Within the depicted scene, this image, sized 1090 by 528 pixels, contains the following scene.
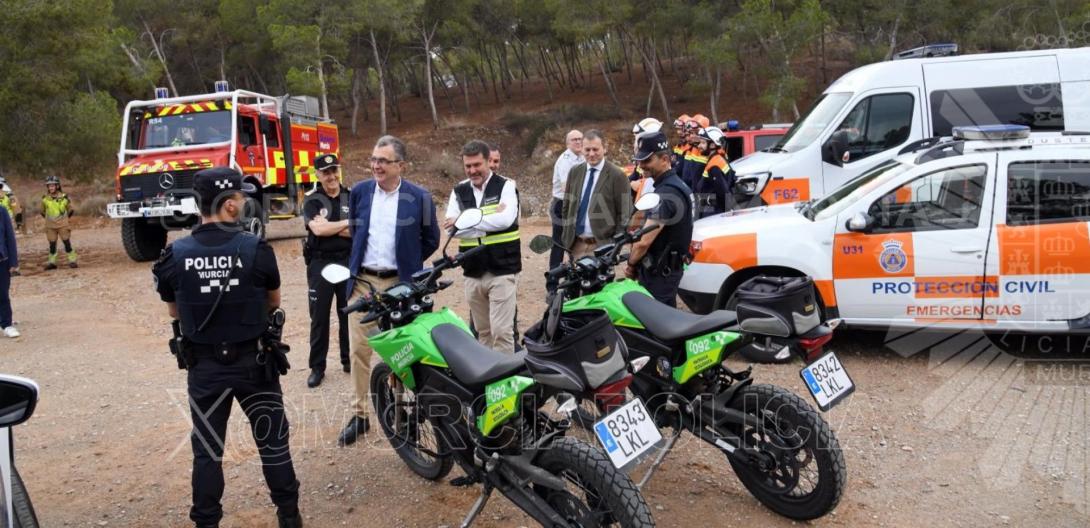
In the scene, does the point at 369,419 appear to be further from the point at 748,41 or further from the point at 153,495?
the point at 748,41

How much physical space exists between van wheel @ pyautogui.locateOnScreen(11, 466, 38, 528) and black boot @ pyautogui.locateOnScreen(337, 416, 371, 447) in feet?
6.43

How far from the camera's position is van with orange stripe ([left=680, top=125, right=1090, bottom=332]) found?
5.01 m

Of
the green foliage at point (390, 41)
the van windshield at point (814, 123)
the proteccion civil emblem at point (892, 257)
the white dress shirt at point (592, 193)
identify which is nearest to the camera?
the proteccion civil emblem at point (892, 257)

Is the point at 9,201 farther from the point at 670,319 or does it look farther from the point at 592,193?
the point at 670,319

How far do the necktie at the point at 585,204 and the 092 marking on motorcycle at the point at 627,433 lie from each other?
2856mm

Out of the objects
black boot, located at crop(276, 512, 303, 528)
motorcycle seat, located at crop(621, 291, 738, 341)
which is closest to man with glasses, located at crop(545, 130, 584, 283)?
motorcycle seat, located at crop(621, 291, 738, 341)

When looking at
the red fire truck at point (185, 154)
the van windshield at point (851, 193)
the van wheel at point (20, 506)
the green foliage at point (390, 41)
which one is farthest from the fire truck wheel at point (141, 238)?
→ the van wheel at point (20, 506)

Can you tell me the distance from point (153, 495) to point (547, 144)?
23.5m

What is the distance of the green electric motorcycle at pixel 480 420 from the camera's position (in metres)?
2.84

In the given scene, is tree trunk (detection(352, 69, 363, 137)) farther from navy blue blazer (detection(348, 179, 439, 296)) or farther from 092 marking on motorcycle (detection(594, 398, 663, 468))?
092 marking on motorcycle (detection(594, 398, 663, 468))

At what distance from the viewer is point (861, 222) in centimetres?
523

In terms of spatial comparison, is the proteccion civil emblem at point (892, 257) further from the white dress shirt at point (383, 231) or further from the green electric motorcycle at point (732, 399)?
the white dress shirt at point (383, 231)

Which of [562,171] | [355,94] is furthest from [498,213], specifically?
[355,94]

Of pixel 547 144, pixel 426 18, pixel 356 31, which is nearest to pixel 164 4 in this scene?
pixel 356 31
